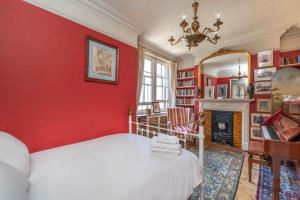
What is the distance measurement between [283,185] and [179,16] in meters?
3.09

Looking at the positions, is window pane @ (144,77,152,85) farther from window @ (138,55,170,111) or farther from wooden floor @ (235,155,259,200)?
wooden floor @ (235,155,259,200)

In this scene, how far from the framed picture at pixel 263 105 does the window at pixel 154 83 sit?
234 cm

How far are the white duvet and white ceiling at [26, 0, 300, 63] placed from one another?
1.80 m

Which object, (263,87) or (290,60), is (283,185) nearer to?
(263,87)

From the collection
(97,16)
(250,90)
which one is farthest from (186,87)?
(97,16)

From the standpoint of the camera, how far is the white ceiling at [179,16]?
2160 mm

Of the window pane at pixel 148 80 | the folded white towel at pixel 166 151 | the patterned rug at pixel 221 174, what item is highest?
the window pane at pixel 148 80

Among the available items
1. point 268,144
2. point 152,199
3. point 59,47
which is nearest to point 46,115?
point 59,47

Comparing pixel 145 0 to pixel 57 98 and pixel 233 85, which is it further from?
pixel 233 85

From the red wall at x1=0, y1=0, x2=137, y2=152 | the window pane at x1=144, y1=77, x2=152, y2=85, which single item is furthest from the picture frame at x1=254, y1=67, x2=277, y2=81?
the red wall at x1=0, y1=0, x2=137, y2=152

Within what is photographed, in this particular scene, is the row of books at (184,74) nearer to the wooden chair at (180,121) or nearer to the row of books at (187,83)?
the row of books at (187,83)

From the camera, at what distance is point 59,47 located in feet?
6.22

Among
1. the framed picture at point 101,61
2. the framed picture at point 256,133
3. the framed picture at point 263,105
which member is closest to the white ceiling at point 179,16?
the framed picture at point 101,61

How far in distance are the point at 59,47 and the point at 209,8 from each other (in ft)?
7.52
